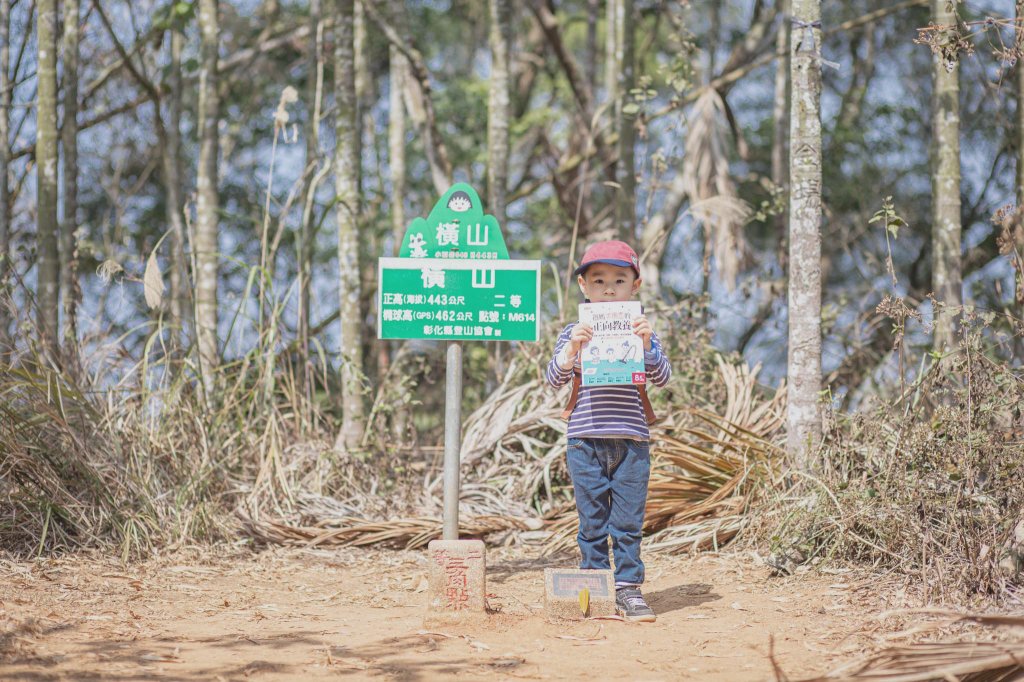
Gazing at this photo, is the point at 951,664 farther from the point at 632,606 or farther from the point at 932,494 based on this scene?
the point at 932,494

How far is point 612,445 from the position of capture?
4.89 meters

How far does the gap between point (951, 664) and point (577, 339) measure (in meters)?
2.12

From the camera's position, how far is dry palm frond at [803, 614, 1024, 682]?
3041 mm

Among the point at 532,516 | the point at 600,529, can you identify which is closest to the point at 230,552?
the point at 532,516

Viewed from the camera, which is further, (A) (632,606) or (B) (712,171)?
(B) (712,171)

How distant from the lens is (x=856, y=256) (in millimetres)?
14062

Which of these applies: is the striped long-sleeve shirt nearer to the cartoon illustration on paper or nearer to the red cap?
the cartoon illustration on paper

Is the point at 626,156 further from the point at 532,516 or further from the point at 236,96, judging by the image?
the point at 236,96

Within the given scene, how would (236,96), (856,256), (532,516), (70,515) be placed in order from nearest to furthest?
(70,515), (532,516), (856,256), (236,96)

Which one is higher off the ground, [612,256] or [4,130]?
[4,130]

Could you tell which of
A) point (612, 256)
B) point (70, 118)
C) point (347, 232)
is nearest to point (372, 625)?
point (612, 256)

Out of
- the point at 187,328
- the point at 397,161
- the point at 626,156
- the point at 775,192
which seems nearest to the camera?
the point at 187,328

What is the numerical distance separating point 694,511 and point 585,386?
2.03 meters

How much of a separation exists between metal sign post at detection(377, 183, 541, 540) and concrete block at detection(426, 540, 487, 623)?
24 centimetres
